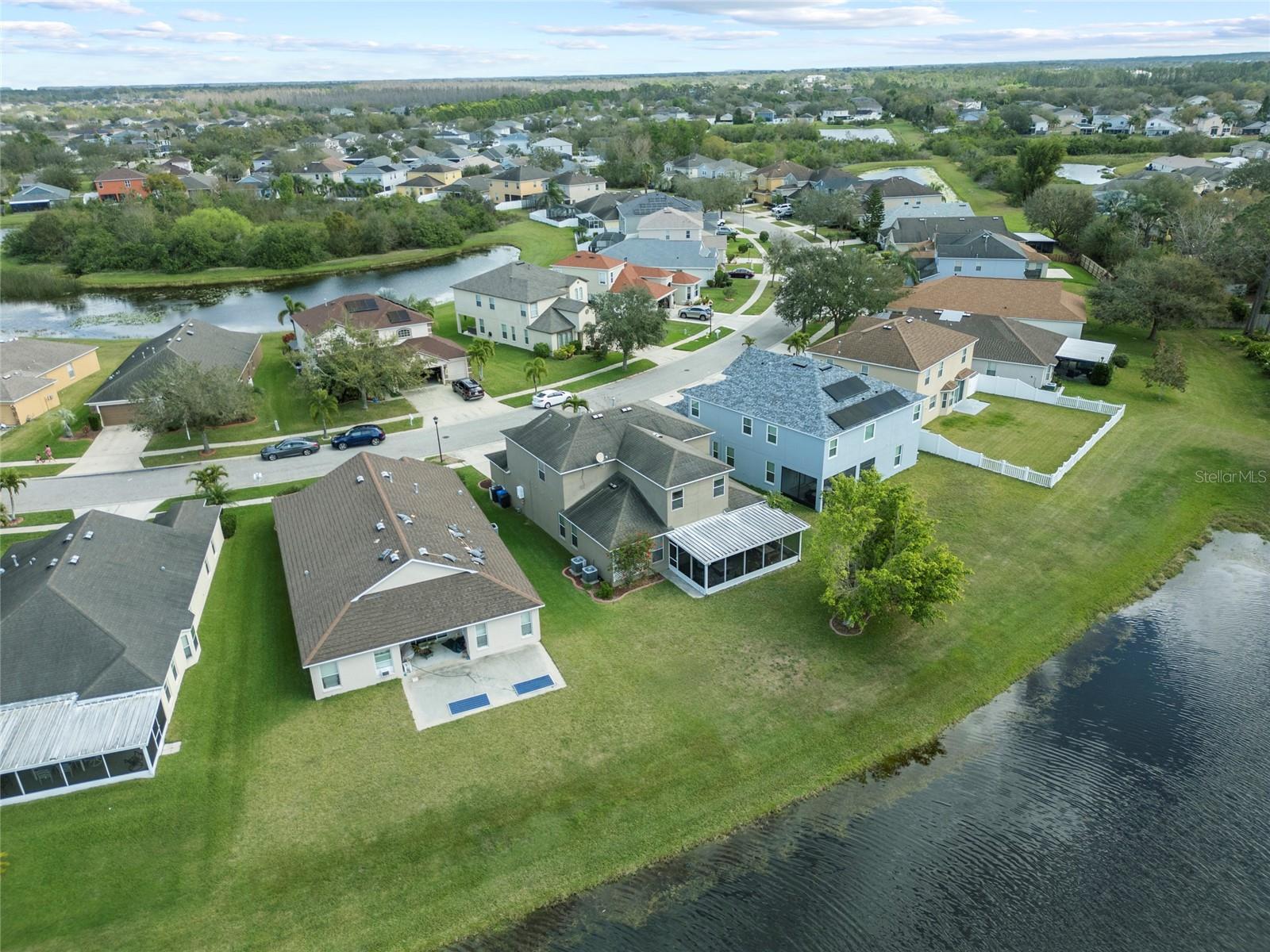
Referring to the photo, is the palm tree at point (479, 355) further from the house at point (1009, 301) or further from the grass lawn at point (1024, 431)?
the house at point (1009, 301)

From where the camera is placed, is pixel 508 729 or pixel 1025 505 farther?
pixel 1025 505

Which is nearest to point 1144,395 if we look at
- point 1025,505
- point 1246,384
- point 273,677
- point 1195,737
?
point 1246,384

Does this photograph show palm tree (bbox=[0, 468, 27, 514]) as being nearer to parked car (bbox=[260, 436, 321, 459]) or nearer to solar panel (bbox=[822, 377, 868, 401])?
parked car (bbox=[260, 436, 321, 459])

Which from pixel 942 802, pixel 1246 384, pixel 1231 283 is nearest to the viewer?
pixel 942 802

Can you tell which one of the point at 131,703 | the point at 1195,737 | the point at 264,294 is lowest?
the point at 264,294

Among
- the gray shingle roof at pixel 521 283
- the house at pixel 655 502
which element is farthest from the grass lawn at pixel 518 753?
the gray shingle roof at pixel 521 283

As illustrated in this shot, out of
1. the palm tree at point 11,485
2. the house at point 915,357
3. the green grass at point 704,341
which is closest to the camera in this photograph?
the palm tree at point 11,485

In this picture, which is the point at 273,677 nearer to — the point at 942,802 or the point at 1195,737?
the point at 942,802
